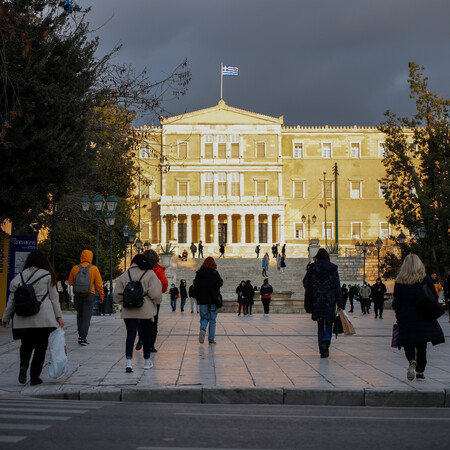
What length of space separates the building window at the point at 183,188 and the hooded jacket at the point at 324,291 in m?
67.8

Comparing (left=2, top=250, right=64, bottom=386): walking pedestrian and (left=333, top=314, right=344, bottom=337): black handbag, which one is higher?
(left=2, top=250, right=64, bottom=386): walking pedestrian

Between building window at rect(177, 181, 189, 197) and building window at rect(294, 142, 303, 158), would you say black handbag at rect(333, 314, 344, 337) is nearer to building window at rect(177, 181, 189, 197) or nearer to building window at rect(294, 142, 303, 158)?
building window at rect(177, 181, 189, 197)

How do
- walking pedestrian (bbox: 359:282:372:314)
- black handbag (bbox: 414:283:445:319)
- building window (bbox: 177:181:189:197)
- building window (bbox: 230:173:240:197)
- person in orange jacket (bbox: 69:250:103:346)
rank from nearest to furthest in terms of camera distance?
1. black handbag (bbox: 414:283:445:319)
2. person in orange jacket (bbox: 69:250:103:346)
3. walking pedestrian (bbox: 359:282:372:314)
4. building window (bbox: 230:173:240:197)
5. building window (bbox: 177:181:189:197)

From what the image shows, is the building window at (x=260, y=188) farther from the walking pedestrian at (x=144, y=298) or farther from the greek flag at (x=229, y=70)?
the walking pedestrian at (x=144, y=298)

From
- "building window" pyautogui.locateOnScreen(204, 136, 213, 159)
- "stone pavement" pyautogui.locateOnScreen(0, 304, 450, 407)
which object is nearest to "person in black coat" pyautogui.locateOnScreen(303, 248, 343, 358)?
"stone pavement" pyautogui.locateOnScreen(0, 304, 450, 407)

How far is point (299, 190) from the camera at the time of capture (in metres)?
79.9

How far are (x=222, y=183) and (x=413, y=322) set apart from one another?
7048 centimetres

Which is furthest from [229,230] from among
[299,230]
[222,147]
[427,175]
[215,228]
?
[427,175]

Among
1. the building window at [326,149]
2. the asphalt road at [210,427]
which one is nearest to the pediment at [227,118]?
the building window at [326,149]

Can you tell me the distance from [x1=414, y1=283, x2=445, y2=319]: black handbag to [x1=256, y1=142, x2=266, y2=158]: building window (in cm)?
7122

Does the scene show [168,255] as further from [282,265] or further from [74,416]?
[74,416]

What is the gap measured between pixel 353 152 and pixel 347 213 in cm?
680

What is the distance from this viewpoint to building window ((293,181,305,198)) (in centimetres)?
7969

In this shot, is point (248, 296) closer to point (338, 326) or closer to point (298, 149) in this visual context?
point (338, 326)
